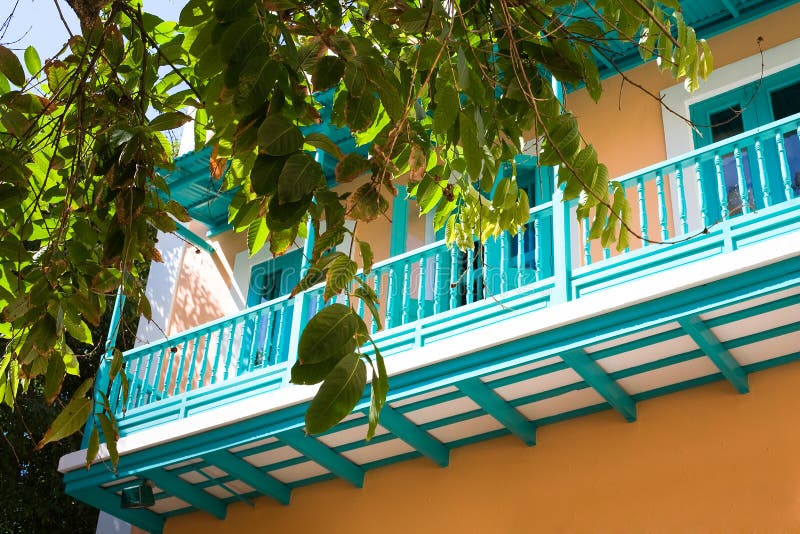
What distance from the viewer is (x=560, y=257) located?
6344mm

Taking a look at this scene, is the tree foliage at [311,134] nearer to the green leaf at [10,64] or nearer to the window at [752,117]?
the green leaf at [10,64]

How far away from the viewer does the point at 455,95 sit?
243 cm

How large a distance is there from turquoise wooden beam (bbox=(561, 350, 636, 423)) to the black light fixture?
3.47 m

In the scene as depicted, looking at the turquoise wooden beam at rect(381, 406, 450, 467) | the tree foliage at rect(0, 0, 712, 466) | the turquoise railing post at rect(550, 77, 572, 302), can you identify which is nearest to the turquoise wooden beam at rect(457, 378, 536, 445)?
the turquoise wooden beam at rect(381, 406, 450, 467)

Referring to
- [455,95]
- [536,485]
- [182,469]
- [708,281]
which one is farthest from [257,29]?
[182,469]

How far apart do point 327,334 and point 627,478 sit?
4774 millimetres

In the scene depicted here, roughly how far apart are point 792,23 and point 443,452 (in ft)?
12.8

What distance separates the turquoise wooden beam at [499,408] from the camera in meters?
6.59

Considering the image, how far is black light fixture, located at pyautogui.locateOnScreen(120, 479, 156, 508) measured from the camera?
25.8 ft

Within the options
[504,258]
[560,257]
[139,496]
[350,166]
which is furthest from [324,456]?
[350,166]

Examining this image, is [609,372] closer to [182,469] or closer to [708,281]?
[708,281]

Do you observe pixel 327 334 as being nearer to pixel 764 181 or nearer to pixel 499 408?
pixel 764 181

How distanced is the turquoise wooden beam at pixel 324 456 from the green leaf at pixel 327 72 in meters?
4.75

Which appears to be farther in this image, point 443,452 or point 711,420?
point 443,452
